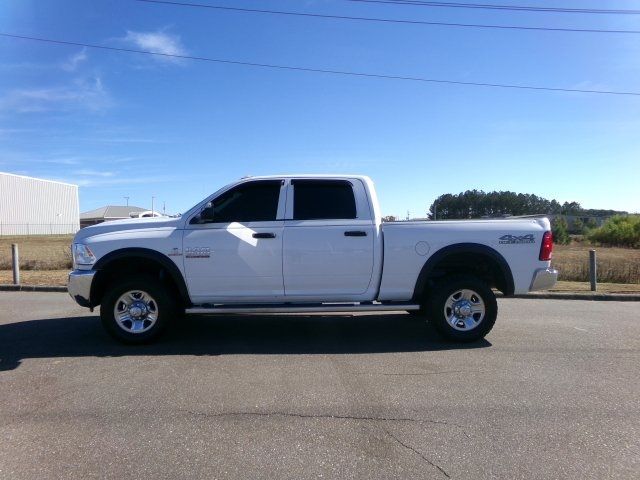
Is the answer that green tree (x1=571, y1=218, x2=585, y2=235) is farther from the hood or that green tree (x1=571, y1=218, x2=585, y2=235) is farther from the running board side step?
the hood

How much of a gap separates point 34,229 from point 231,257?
93.4 meters

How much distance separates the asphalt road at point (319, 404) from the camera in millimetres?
3385

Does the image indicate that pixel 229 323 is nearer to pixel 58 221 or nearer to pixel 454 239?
pixel 454 239

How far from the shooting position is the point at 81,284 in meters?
6.20

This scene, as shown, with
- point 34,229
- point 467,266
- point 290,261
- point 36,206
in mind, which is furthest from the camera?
point 36,206

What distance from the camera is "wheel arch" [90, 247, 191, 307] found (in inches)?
244

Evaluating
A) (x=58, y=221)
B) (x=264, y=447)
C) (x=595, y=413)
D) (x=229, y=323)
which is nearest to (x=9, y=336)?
(x=229, y=323)

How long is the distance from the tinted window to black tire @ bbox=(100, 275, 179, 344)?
1.15m

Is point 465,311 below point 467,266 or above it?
below

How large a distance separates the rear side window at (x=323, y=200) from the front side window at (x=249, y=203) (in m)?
0.28

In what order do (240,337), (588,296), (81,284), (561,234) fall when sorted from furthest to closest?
1. (561,234)
2. (588,296)
3. (240,337)
4. (81,284)

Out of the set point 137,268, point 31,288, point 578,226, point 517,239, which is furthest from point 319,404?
point 578,226

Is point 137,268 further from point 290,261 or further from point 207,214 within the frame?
point 290,261

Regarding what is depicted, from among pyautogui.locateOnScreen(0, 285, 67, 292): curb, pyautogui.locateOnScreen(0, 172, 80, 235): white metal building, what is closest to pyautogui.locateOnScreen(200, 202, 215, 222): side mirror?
pyautogui.locateOnScreen(0, 285, 67, 292): curb
